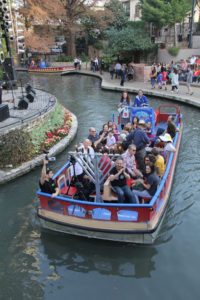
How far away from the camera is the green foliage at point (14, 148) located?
1097 centimetres

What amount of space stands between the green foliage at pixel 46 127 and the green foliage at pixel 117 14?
80.9 feet

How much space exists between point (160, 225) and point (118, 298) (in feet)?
7.93

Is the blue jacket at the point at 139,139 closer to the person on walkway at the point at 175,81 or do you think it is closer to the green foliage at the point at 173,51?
the person on walkway at the point at 175,81

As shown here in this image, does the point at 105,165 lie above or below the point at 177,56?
below

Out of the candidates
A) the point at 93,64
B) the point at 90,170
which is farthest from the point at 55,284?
the point at 93,64

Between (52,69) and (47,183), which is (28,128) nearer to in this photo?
(47,183)

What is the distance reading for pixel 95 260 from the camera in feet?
24.1

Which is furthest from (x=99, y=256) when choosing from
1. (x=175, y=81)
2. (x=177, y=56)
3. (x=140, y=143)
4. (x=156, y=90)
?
(x=177, y=56)

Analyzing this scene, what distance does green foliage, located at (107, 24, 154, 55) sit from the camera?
3062 cm

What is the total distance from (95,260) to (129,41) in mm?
26547

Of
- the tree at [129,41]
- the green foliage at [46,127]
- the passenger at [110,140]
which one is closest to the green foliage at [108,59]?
the tree at [129,41]

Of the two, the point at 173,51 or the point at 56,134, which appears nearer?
the point at 56,134

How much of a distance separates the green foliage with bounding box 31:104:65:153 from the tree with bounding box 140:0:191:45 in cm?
1868

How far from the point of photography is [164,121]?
1466 centimetres
